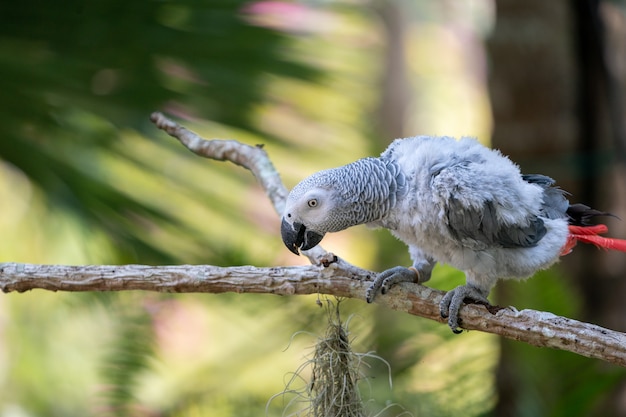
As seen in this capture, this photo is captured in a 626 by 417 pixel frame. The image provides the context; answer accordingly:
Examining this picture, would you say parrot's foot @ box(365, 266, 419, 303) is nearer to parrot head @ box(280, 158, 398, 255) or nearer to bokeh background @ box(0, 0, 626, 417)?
parrot head @ box(280, 158, 398, 255)

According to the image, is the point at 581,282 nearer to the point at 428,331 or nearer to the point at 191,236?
the point at 428,331

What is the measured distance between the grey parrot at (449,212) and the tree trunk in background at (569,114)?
0.65 m

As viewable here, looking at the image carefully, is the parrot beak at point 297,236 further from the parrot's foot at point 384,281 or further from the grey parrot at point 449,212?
the parrot's foot at point 384,281

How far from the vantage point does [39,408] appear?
2.24m

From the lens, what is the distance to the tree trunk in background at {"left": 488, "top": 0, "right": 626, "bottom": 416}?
1.73m

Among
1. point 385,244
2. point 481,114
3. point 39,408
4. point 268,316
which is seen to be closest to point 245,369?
point 268,316

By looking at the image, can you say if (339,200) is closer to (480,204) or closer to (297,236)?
(297,236)

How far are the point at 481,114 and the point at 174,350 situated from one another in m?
2.95

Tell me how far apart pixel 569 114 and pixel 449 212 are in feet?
3.04

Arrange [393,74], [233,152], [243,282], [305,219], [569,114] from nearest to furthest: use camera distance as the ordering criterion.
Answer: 1. [243,282]
2. [305,219]
3. [233,152]
4. [569,114]
5. [393,74]

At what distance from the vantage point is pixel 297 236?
1071 mm

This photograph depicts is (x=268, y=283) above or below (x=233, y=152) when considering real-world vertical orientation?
below

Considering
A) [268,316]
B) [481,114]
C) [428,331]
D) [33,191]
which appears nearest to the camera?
[428,331]

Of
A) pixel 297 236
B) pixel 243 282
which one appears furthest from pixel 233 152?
pixel 243 282
